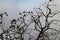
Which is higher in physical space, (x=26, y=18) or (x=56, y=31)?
(x=26, y=18)

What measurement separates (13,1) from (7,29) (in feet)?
1.05

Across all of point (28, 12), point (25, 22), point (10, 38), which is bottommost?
point (10, 38)

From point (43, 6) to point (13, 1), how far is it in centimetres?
34

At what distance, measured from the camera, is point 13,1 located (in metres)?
1.65

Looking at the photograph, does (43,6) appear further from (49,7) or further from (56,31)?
(56,31)

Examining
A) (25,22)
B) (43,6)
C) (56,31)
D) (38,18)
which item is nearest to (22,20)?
(25,22)

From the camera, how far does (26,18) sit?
164cm

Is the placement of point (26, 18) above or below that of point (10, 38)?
above

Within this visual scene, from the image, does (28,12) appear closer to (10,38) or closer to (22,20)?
(22,20)

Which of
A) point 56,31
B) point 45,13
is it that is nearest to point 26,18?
point 45,13

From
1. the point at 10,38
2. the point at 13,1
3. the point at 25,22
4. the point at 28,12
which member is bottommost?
the point at 10,38

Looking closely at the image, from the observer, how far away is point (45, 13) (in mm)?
1646

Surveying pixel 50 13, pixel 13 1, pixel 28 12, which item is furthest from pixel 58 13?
pixel 13 1

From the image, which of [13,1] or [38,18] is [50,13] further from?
[13,1]
